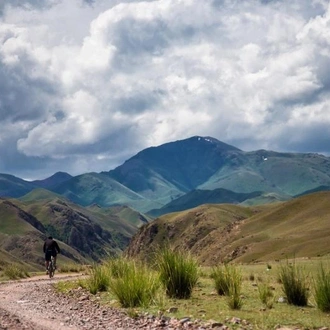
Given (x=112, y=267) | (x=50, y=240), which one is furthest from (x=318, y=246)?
(x=112, y=267)

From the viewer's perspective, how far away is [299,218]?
388 feet

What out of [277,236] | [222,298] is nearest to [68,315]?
[222,298]

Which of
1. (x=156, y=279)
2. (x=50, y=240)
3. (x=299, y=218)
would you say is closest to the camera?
(x=156, y=279)

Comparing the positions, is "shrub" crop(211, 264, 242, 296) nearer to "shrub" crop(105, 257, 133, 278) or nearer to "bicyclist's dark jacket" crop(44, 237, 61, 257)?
"shrub" crop(105, 257, 133, 278)

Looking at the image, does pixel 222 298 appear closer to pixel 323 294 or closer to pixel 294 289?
pixel 294 289

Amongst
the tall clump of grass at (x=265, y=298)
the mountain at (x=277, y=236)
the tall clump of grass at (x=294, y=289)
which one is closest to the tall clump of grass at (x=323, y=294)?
the tall clump of grass at (x=294, y=289)

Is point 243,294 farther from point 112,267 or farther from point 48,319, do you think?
point 48,319

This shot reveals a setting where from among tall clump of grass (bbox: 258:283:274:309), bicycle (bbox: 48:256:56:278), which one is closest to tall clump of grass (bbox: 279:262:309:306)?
tall clump of grass (bbox: 258:283:274:309)

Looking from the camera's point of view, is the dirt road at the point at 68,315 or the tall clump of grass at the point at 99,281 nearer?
the dirt road at the point at 68,315

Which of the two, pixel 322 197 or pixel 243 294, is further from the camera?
pixel 322 197

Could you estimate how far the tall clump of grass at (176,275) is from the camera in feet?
62.3

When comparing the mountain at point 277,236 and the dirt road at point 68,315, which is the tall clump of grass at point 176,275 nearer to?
the dirt road at point 68,315

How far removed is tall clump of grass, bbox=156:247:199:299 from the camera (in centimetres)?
1900

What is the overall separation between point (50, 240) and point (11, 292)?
1159 cm
